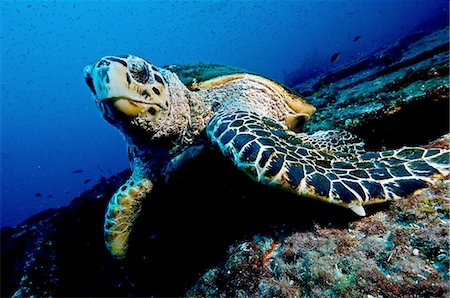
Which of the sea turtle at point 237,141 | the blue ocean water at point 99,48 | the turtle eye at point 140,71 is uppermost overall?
the blue ocean water at point 99,48

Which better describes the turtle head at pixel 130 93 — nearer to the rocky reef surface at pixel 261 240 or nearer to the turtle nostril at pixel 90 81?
the turtle nostril at pixel 90 81

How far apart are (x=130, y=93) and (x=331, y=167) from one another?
1.39 metres

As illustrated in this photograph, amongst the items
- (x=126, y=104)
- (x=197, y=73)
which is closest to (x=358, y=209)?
(x=126, y=104)

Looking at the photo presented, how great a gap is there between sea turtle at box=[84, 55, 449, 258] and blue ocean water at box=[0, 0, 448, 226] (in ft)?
198

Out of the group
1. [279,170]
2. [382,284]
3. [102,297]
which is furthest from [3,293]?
[382,284]

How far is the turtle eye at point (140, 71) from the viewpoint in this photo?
5.84 ft

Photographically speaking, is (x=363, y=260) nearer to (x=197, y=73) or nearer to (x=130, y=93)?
(x=130, y=93)

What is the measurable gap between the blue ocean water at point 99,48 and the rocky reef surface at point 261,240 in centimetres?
5932

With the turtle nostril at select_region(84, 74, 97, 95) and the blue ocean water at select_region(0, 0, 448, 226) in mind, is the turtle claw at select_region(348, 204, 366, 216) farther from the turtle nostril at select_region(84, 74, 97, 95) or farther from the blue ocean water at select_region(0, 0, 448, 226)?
the blue ocean water at select_region(0, 0, 448, 226)

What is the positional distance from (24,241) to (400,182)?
15.0 feet

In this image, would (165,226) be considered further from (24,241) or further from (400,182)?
(24,241)

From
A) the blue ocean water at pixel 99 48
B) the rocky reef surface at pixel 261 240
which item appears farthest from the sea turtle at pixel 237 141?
the blue ocean water at pixel 99 48

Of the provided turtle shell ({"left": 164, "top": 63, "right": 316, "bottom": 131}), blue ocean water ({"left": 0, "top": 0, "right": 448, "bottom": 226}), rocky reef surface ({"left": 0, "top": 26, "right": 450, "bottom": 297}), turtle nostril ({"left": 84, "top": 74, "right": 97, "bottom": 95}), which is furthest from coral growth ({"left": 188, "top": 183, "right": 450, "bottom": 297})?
blue ocean water ({"left": 0, "top": 0, "right": 448, "bottom": 226})

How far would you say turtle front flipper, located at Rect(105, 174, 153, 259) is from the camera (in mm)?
2223
